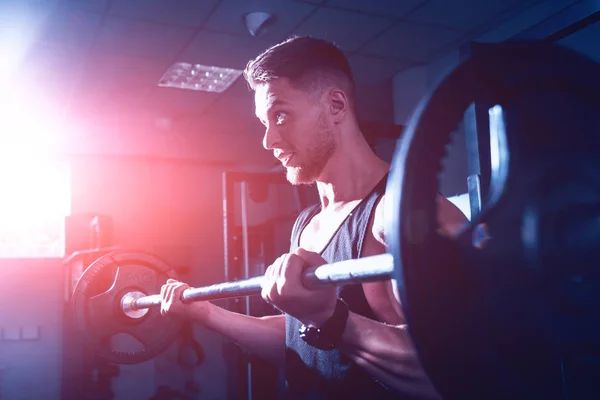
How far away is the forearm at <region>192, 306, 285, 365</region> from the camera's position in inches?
53.5

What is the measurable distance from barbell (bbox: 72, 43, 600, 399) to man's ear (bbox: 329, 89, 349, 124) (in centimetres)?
77

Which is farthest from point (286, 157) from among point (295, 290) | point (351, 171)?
point (295, 290)

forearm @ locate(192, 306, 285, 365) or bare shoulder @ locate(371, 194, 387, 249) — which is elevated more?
bare shoulder @ locate(371, 194, 387, 249)

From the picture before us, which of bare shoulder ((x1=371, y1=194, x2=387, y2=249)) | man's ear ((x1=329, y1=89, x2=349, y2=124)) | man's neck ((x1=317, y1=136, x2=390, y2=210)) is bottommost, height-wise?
bare shoulder ((x1=371, y1=194, x2=387, y2=249))

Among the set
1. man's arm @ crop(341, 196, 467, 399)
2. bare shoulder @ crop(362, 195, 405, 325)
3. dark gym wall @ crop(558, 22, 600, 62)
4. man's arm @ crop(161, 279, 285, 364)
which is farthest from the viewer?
man's arm @ crop(161, 279, 285, 364)

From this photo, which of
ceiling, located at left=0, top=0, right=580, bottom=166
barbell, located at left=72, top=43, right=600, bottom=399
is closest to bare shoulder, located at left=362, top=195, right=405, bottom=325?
barbell, located at left=72, top=43, right=600, bottom=399

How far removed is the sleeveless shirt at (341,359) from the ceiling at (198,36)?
2.22 meters

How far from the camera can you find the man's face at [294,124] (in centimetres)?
123

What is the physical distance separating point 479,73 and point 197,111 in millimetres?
4506

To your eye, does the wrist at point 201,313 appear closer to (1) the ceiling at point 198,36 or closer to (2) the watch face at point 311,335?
(2) the watch face at point 311,335

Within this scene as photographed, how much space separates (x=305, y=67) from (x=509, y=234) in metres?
0.88

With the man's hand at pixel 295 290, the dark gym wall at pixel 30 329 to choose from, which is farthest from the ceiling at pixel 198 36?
the man's hand at pixel 295 290

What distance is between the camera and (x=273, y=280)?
0.78m

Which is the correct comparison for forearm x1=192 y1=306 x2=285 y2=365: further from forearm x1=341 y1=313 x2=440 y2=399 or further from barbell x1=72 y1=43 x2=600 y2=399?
barbell x1=72 y1=43 x2=600 y2=399
